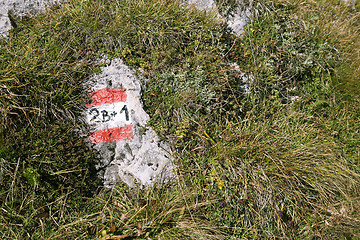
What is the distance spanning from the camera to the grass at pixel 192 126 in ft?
10.5

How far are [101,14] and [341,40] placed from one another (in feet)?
14.0

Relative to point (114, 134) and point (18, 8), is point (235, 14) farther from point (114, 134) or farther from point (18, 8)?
point (18, 8)

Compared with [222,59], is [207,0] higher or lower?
higher

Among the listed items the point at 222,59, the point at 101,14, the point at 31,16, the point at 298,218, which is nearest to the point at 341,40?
the point at 222,59

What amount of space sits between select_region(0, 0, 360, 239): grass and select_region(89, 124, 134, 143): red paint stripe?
279 mm

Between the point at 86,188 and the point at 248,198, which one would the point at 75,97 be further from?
the point at 248,198

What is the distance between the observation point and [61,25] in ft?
13.3

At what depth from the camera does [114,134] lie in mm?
3680

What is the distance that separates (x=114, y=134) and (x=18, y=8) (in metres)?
2.63

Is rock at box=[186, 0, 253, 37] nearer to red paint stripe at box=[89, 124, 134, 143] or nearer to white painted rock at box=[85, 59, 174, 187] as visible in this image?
white painted rock at box=[85, 59, 174, 187]

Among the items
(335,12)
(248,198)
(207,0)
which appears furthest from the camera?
(335,12)

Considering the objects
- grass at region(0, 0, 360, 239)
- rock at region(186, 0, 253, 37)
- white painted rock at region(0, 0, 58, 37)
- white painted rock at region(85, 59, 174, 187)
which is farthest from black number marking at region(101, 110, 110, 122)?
rock at region(186, 0, 253, 37)

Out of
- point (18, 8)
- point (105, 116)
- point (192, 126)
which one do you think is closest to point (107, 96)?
point (105, 116)

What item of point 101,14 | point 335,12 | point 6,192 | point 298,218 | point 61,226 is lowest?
point 298,218
